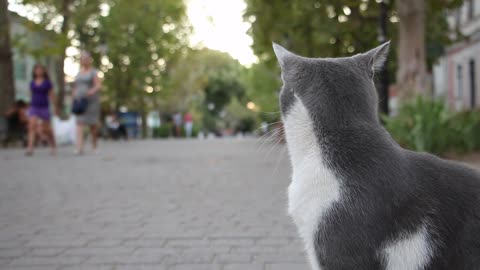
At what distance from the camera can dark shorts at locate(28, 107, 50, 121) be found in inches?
529

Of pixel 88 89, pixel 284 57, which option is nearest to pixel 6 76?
pixel 88 89

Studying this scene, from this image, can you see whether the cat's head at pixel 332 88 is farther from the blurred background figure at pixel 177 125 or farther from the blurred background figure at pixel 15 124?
the blurred background figure at pixel 177 125

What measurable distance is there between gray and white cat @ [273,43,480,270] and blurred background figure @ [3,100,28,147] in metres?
18.5

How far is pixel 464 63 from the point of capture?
112 ft

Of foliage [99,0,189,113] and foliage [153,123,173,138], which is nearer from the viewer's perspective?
foliage [99,0,189,113]

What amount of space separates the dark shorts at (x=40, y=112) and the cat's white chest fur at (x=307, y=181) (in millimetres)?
12249

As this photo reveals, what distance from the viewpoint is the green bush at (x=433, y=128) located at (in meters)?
10.0

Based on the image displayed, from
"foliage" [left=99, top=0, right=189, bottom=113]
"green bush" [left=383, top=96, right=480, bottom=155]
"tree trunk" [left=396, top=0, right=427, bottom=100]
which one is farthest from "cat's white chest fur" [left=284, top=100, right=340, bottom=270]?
"foliage" [left=99, top=0, right=189, bottom=113]

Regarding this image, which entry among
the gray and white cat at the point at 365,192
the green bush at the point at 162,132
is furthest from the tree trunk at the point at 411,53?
the green bush at the point at 162,132

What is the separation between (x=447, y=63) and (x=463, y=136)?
29392 millimetres

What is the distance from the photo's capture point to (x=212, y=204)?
250 inches

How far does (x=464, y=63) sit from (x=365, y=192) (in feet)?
116

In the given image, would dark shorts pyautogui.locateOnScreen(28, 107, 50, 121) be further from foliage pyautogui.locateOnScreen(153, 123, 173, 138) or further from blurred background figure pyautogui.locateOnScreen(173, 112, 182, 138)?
foliage pyautogui.locateOnScreen(153, 123, 173, 138)

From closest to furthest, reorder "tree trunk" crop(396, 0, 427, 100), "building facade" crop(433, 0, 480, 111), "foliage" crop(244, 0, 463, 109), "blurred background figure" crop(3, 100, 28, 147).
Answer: "tree trunk" crop(396, 0, 427, 100) → "foliage" crop(244, 0, 463, 109) → "blurred background figure" crop(3, 100, 28, 147) → "building facade" crop(433, 0, 480, 111)
